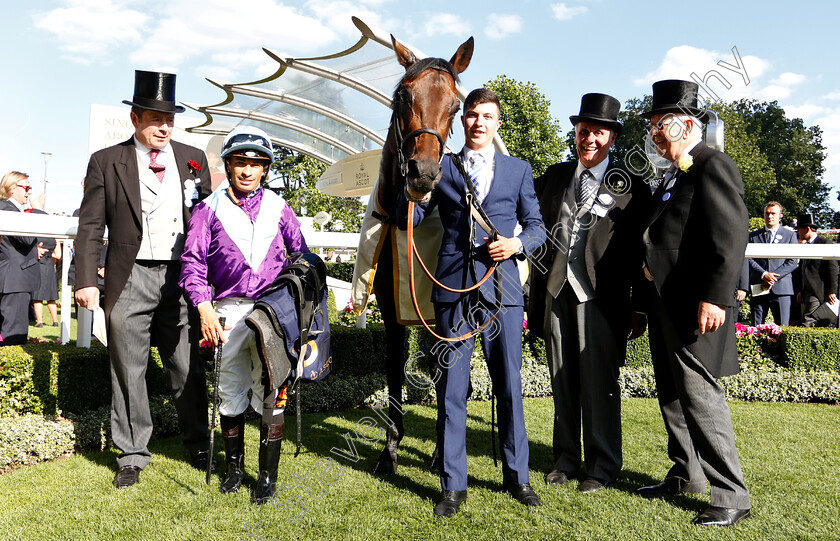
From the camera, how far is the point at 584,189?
12.4 ft

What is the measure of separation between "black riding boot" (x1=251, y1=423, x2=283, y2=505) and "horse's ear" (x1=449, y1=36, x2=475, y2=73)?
7.79 ft

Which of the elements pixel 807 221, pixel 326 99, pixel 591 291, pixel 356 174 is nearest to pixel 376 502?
pixel 591 291

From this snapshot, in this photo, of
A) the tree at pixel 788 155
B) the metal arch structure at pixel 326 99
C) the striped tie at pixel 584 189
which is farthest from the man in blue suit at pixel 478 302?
the tree at pixel 788 155

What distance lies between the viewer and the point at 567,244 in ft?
12.3

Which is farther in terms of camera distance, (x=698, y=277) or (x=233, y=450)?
(x=233, y=450)

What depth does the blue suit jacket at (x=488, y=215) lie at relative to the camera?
10.7ft

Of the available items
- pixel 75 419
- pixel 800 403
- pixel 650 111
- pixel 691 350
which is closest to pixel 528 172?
pixel 650 111

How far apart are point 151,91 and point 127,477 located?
2.40 m

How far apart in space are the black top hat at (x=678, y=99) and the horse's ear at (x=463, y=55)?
3.75 ft

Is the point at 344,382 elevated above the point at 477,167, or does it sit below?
below

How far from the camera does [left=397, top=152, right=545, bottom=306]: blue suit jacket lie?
129 inches

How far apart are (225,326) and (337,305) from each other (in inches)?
246

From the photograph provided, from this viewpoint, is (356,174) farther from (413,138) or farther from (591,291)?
(413,138)

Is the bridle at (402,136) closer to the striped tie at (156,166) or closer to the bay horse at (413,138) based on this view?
the bay horse at (413,138)
